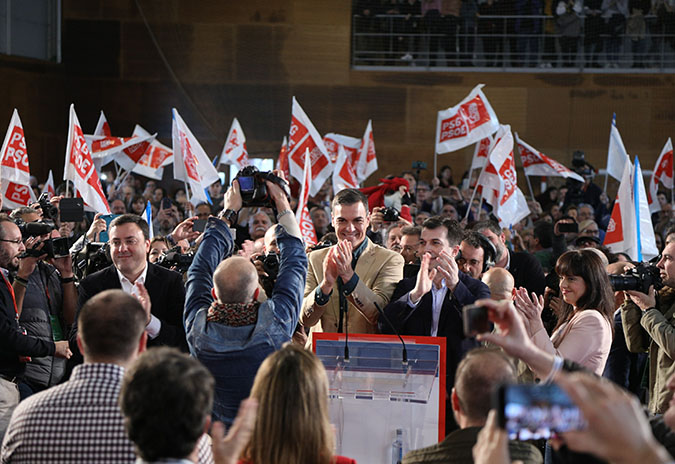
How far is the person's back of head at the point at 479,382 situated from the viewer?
244cm

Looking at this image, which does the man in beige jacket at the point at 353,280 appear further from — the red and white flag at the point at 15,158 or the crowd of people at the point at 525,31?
the crowd of people at the point at 525,31

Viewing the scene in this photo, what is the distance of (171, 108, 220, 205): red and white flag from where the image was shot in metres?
9.39

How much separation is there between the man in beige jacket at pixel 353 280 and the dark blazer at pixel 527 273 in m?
1.73

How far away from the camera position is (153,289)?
441 cm

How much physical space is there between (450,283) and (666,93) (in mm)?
15343

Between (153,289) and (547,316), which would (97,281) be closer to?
(153,289)

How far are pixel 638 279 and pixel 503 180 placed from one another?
5.00 metres

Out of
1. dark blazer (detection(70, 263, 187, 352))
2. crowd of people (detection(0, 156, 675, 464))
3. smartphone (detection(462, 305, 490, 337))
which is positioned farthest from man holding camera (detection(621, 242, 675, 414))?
dark blazer (detection(70, 263, 187, 352))

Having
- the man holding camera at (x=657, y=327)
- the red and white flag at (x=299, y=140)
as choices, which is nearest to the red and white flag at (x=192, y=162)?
the red and white flag at (x=299, y=140)

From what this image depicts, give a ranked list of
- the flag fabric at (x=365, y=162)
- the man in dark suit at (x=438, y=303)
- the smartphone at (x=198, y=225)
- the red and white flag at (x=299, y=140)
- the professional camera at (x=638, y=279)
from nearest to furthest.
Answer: the man in dark suit at (x=438, y=303) < the professional camera at (x=638, y=279) < the smartphone at (x=198, y=225) < the red and white flag at (x=299, y=140) < the flag fabric at (x=365, y=162)

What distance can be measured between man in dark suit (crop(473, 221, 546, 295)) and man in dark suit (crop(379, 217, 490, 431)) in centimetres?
173

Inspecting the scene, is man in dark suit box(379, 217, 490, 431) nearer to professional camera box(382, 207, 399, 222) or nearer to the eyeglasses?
professional camera box(382, 207, 399, 222)

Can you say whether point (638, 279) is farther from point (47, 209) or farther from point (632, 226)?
point (47, 209)

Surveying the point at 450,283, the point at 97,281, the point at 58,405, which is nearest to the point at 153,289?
the point at 97,281
